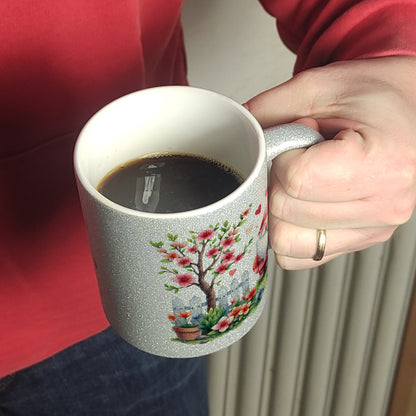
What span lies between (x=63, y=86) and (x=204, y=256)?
0.21 m

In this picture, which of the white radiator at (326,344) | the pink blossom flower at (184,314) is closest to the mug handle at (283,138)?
the pink blossom flower at (184,314)

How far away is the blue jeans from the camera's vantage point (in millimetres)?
734

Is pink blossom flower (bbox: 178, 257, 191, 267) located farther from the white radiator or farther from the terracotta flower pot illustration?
the white radiator

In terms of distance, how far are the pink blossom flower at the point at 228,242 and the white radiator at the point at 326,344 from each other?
53 centimetres

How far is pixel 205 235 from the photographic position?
15.2 inches

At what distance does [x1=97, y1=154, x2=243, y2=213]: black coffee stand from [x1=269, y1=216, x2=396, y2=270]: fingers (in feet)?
0.21

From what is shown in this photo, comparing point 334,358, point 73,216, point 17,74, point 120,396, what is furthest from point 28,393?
point 334,358

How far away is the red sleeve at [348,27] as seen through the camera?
540 millimetres

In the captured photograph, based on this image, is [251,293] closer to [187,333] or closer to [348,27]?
[187,333]

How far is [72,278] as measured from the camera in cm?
64

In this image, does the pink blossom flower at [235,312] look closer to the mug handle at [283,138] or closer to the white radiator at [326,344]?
the mug handle at [283,138]

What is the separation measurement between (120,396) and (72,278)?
20cm

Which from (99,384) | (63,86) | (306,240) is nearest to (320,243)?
(306,240)

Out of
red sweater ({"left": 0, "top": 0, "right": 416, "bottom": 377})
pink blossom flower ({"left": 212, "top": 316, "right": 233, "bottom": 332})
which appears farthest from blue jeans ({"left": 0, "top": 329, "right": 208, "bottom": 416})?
pink blossom flower ({"left": 212, "top": 316, "right": 233, "bottom": 332})
